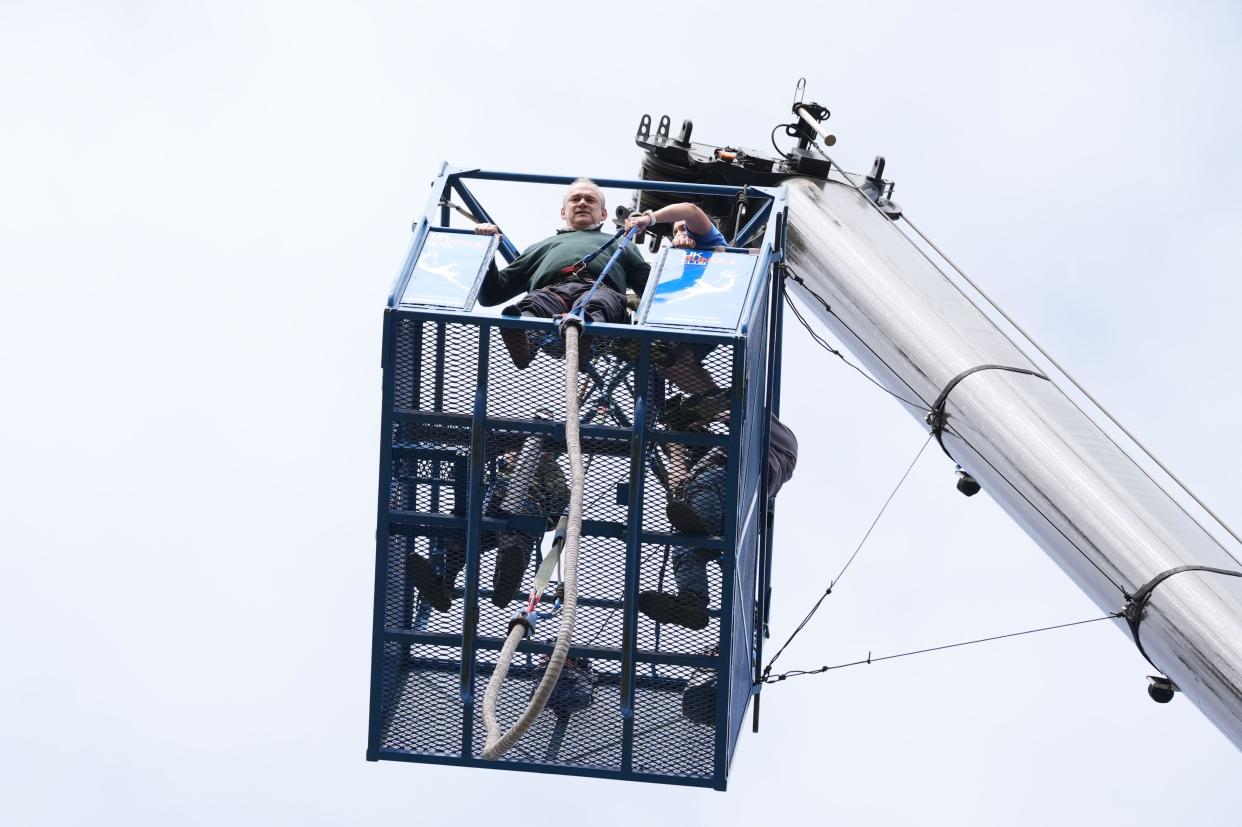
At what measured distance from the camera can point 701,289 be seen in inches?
542

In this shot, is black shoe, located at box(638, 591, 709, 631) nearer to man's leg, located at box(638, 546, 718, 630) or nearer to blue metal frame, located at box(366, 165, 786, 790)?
man's leg, located at box(638, 546, 718, 630)

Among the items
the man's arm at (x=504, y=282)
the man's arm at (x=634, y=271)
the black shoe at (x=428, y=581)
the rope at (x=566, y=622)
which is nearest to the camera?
the rope at (x=566, y=622)

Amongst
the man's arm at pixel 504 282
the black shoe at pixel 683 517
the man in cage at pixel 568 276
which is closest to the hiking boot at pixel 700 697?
the black shoe at pixel 683 517

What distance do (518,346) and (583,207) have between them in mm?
1913

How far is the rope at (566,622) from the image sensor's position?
1223cm

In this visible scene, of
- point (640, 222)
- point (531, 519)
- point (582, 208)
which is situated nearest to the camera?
point (531, 519)

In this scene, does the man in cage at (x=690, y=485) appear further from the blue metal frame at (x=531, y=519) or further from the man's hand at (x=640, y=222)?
the man's hand at (x=640, y=222)

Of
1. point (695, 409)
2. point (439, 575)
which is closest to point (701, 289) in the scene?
point (695, 409)

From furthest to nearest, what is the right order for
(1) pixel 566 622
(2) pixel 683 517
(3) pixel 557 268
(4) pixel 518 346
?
(3) pixel 557 268 < (4) pixel 518 346 < (2) pixel 683 517 < (1) pixel 566 622

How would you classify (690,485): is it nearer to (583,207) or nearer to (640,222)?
(640,222)

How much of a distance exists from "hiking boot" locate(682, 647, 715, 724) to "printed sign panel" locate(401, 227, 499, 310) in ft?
8.17

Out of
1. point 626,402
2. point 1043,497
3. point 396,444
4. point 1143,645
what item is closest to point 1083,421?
point 1043,497

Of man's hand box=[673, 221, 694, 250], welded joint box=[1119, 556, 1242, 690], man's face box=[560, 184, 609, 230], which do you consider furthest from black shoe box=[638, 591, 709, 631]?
man's face box=[560, 184, 609, 230]

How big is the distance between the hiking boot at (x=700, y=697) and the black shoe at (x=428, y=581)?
144cm
